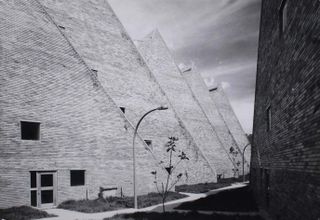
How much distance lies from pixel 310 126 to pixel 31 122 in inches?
508

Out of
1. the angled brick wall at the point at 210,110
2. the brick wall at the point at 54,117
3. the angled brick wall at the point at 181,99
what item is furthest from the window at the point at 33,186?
the angled brick wall at the point at 210,110

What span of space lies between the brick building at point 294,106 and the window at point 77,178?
33.1ft

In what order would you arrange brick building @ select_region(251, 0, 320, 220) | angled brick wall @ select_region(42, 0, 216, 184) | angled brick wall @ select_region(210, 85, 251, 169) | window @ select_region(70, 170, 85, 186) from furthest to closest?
angled brick wall @ select_region(210, 85, 251, 169) < angled brick wall @ select_region(42, 0, 216, 184) < window @ select_region(70, 170, 85, 186) < brick building @ select_region(251, 0, 320, 220)

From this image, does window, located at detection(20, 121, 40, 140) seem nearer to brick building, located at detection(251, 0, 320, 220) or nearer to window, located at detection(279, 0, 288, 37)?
brick building, located at detection(251, 0, 320, 220)

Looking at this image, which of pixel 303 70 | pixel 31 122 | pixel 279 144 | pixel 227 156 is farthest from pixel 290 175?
pixel 227 156

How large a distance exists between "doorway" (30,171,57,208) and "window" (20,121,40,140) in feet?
5.92

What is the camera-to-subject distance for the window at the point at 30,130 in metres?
15.2

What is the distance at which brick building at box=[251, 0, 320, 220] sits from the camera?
5.35 meters

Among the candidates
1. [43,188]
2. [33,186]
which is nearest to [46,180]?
[43,188]

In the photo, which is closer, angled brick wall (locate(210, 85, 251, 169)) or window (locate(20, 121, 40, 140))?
window (locate(20, 121, 40, 140))

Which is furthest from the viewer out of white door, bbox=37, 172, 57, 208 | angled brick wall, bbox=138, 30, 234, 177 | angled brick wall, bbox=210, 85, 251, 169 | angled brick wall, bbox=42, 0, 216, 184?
angled brick wall, bbox=210, 85, 251, 169

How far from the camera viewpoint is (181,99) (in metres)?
36.0

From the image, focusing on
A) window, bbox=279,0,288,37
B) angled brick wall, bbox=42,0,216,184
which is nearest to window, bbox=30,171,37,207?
angled brick wall, bbox=42,0,216,184

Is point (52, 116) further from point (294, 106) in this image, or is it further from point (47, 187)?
point (294, 106)
